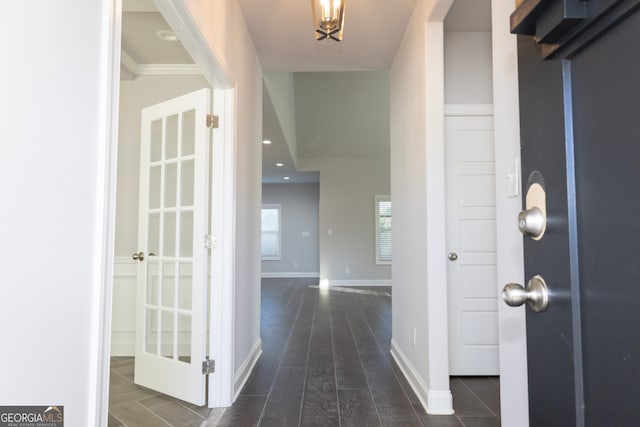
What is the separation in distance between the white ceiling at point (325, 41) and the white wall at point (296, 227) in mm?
6012

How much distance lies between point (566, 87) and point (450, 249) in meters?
2.22

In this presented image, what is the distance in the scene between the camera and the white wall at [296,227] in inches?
360

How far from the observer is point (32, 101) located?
0.74 metres

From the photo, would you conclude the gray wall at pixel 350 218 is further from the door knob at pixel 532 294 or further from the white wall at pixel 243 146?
the door knob at pixel 532 294

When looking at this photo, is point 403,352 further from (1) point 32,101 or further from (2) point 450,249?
(1) point 32,101

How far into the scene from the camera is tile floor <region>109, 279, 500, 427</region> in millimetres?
1967

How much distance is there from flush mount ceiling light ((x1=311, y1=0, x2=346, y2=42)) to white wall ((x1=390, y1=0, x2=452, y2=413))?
78cm

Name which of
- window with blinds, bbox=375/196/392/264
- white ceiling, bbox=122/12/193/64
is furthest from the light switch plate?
window with blinds, bbox=375/196/392/264

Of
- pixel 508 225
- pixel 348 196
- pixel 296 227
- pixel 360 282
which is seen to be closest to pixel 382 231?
pixel 348 196

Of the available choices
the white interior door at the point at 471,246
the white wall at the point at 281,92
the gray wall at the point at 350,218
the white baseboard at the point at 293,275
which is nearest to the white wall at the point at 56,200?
the white interior door at the point at 471,246

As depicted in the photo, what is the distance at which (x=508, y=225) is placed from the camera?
1.01m

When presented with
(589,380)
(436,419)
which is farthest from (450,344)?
(589,380)

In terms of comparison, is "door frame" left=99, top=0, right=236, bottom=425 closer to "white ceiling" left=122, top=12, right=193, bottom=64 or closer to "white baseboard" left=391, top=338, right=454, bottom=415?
"white ceiling" left=122, top=12, right=193, bottom=64

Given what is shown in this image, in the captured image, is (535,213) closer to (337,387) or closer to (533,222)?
(533,222)
